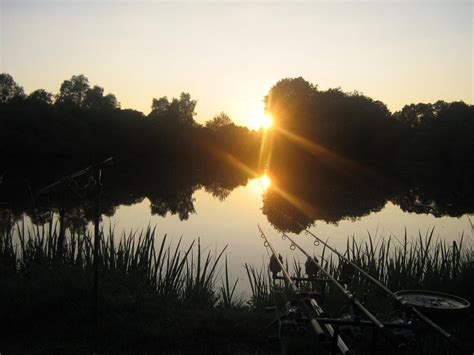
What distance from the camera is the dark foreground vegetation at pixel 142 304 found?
18.0ft

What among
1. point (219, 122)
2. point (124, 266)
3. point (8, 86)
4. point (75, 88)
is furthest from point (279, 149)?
point (124, 266)

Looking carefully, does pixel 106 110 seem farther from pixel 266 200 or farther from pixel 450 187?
pixel 450 187

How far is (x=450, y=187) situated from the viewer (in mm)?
35625

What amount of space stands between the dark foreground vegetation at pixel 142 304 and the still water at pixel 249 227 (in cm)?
338

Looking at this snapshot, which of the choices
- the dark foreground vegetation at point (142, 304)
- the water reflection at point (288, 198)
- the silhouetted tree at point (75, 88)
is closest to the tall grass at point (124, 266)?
the dark foreground vegetation at point (142, 304)

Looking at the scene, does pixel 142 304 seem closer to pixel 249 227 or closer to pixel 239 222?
pixel 249 227

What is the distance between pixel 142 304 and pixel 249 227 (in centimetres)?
1419

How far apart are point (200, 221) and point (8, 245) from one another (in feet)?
44.1

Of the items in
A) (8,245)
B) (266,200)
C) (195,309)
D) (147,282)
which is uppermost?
(266,200)

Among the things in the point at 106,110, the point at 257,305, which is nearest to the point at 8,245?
the point at 257,305

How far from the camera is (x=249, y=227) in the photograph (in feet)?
67.4

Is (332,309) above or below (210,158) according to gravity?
below

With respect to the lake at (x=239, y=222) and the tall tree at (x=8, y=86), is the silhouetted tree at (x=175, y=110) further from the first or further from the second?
the lake at (x=239, y=222)

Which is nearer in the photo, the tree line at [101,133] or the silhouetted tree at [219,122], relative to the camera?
the tree line at [101,133]
